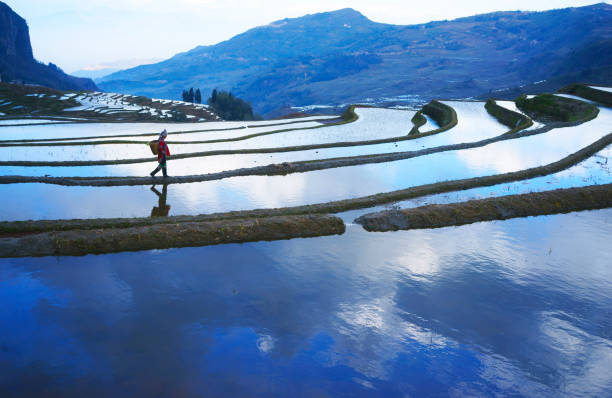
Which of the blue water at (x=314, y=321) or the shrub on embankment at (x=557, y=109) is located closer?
the blue water at (x=314, y=321)

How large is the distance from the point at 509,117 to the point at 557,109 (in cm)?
435

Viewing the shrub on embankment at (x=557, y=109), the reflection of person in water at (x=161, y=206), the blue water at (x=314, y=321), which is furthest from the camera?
the shrub on embankment at (x=557, y=109)

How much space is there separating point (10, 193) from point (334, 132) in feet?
66.5

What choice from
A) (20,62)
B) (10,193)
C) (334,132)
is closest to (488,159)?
(334,132)

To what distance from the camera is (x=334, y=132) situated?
2869cm

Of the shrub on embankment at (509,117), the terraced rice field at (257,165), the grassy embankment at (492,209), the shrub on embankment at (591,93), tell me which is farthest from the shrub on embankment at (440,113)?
the grassy embankment at (492,209)

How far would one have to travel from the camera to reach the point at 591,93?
39312 millimetres

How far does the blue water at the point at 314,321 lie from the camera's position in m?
5.16

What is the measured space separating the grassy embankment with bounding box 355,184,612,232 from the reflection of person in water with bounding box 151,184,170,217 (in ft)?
18.4

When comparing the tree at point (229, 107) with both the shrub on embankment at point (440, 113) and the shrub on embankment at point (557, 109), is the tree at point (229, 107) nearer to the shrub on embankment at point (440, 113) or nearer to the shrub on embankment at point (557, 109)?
the shrub on embankment at point (440, 113)

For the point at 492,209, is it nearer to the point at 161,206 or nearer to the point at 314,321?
the point at 314,321

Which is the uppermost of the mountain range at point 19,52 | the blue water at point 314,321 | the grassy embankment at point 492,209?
the mountain range at point 19,52

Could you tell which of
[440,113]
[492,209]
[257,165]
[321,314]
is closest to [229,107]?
[440,113]

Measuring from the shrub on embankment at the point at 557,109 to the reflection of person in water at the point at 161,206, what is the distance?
29348mm
